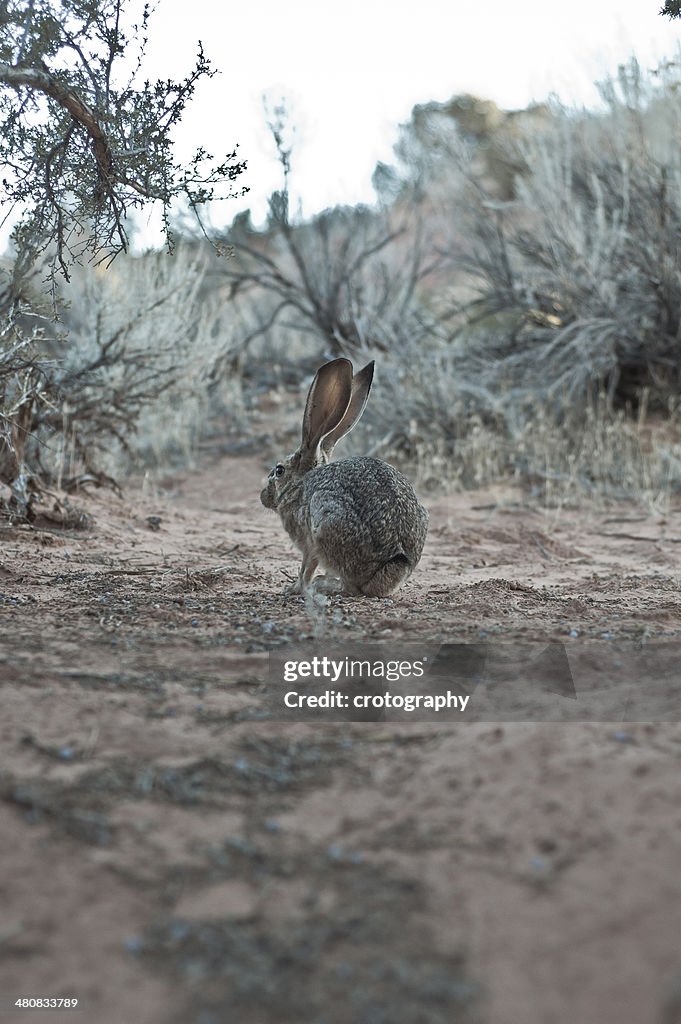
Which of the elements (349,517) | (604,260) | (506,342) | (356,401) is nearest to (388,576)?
(349,517)

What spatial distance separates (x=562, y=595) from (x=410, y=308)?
28.7 ft

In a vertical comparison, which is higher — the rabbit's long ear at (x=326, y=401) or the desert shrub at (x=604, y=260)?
the desert shrub at (x=604, y=260)

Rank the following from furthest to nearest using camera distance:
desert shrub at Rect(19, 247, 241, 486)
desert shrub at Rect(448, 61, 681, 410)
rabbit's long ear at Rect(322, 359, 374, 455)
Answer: desert shrub at Rect(448, 61, 681, 410) → desert shrub at Rect(19, 247, 241, 486) → rabbit's long ear at Rect(322, 359, 374, 455)

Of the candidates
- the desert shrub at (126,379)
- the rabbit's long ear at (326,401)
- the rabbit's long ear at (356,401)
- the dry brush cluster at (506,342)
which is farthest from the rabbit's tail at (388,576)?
the dry brush cluster at (506,342)

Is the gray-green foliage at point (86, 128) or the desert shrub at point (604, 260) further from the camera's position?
the desert shrub at point (604, 260)

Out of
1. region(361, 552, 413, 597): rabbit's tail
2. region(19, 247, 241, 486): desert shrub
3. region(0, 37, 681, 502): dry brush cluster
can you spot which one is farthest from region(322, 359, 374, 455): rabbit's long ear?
region(0, 37, 681, 502): dry brush cluster

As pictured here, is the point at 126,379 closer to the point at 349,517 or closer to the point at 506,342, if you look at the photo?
the point at 349,517

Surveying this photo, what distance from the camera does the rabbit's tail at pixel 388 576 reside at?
466cm

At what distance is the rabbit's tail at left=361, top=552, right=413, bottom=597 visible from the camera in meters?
4.66

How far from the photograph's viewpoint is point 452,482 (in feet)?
30.6

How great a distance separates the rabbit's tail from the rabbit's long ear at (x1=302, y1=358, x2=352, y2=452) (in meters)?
0.98

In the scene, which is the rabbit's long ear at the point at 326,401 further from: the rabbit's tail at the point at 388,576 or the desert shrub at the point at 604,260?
the desert shrub at the point at 604,260

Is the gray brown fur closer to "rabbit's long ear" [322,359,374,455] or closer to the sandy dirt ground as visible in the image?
"rabbit's long ear" [322,359,374,455]


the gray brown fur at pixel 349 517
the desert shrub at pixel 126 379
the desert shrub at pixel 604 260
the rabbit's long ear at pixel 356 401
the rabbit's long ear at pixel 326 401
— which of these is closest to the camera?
the gray brown fur at pixel 349 517
